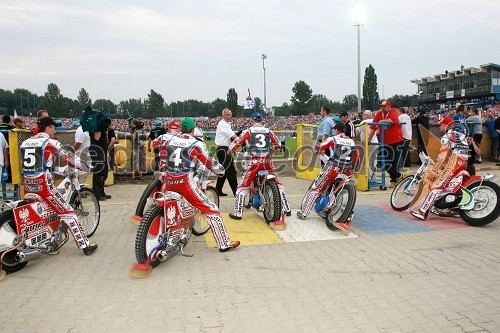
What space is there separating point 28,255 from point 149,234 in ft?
5.18

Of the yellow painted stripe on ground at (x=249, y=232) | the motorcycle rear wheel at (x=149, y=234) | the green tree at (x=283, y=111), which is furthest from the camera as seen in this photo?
the green tree at (x=283, y=111)

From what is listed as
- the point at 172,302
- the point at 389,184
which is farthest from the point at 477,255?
the point at 389,184

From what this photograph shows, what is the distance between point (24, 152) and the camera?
218 inches

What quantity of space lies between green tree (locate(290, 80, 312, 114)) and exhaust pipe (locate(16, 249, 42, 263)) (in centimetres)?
7989

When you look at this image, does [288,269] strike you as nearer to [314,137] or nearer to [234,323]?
[234,323]

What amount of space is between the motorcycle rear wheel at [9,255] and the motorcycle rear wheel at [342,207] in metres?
4.53

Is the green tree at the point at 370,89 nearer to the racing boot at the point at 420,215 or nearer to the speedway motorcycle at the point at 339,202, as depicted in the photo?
the racing boot at the point at 420,215

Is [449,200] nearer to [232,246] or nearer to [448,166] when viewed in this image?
[448,166]

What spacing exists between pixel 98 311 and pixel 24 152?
2538 millimetres

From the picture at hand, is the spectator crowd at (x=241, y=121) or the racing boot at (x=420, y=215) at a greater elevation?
the spectator crowd at (x=241, y=121)

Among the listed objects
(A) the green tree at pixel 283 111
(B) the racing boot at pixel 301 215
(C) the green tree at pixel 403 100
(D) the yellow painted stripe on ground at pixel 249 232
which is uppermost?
(C) the green tree at pixel 403 100

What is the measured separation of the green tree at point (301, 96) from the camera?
84562 mm

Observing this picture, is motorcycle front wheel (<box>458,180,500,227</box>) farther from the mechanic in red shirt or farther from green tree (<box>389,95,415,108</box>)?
green tree (<box>389,95,415,108</box>)

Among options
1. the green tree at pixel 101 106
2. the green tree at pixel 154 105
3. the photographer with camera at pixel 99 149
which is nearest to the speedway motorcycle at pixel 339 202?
the photographer with camera at pixel 99 149
